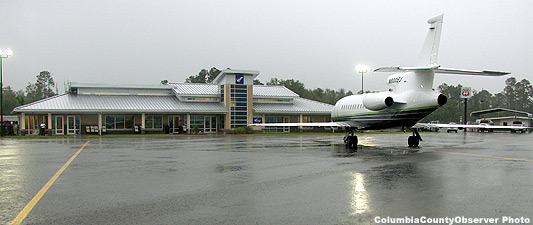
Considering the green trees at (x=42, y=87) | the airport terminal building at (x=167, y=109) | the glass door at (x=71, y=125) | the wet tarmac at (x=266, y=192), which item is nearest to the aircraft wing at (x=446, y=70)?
the wet tarmac at (x=266, y=192)

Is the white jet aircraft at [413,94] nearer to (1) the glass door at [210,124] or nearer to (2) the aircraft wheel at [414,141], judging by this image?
(2) the aircraft wheel at [414,141]

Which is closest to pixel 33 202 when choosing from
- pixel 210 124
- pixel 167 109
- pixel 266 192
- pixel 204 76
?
pixel 266 192

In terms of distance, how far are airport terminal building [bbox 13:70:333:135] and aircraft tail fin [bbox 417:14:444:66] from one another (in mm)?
30150

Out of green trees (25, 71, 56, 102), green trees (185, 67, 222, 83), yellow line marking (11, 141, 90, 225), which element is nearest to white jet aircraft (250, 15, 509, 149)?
yellow line marking (11, 141, 90, 225)

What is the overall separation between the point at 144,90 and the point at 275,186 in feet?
148

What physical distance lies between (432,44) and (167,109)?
32484 millimetres

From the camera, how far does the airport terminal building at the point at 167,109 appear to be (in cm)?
4338

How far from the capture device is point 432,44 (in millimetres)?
19516

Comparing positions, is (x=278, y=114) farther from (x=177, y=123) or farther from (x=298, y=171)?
(x=298, y=171)

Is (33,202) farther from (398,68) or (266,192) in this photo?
(398,68)

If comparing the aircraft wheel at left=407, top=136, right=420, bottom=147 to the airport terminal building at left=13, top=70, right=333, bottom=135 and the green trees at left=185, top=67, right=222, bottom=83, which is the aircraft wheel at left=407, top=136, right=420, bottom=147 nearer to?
the airport terminal building at left=13, top=70, right=333, bottom=135

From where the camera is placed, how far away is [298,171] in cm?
1138

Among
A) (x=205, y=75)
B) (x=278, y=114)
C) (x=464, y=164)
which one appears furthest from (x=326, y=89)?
(x=464, y=164)

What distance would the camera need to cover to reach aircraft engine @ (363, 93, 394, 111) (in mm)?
19422
